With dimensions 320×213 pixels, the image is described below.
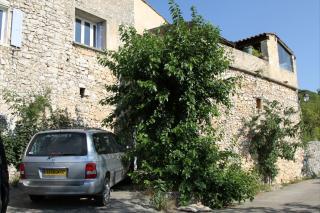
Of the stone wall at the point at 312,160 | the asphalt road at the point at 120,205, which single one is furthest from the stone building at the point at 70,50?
the stone wall at the point at 312,160

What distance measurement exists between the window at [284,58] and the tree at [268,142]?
4.39 meters

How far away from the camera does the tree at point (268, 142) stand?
17156 mm

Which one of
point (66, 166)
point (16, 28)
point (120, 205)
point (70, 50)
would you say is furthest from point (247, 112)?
point (66, 166)

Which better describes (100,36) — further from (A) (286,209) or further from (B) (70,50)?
(A) (286,209)

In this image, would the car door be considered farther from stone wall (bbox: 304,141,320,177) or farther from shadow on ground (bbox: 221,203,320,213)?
stone wall (bbox: 304,141,320,177)

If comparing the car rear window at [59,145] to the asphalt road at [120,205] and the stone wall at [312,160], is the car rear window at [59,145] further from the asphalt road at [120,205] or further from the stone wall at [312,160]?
the stone wall at [312,160]

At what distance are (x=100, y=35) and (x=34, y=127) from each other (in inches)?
190

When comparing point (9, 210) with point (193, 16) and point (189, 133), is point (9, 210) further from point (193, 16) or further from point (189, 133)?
point (193, 16)

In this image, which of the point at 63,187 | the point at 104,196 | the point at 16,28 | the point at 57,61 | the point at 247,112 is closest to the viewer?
the point at 63,187

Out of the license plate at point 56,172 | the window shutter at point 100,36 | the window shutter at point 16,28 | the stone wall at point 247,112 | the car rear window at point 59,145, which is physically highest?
the window shutter at point 100,36

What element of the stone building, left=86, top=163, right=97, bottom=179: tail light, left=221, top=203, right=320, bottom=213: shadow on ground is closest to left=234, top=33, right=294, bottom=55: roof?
the stone building

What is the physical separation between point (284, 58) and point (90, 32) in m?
12.3

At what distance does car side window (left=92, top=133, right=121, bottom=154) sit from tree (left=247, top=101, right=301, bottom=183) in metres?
8.84

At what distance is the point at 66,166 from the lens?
788 cm
